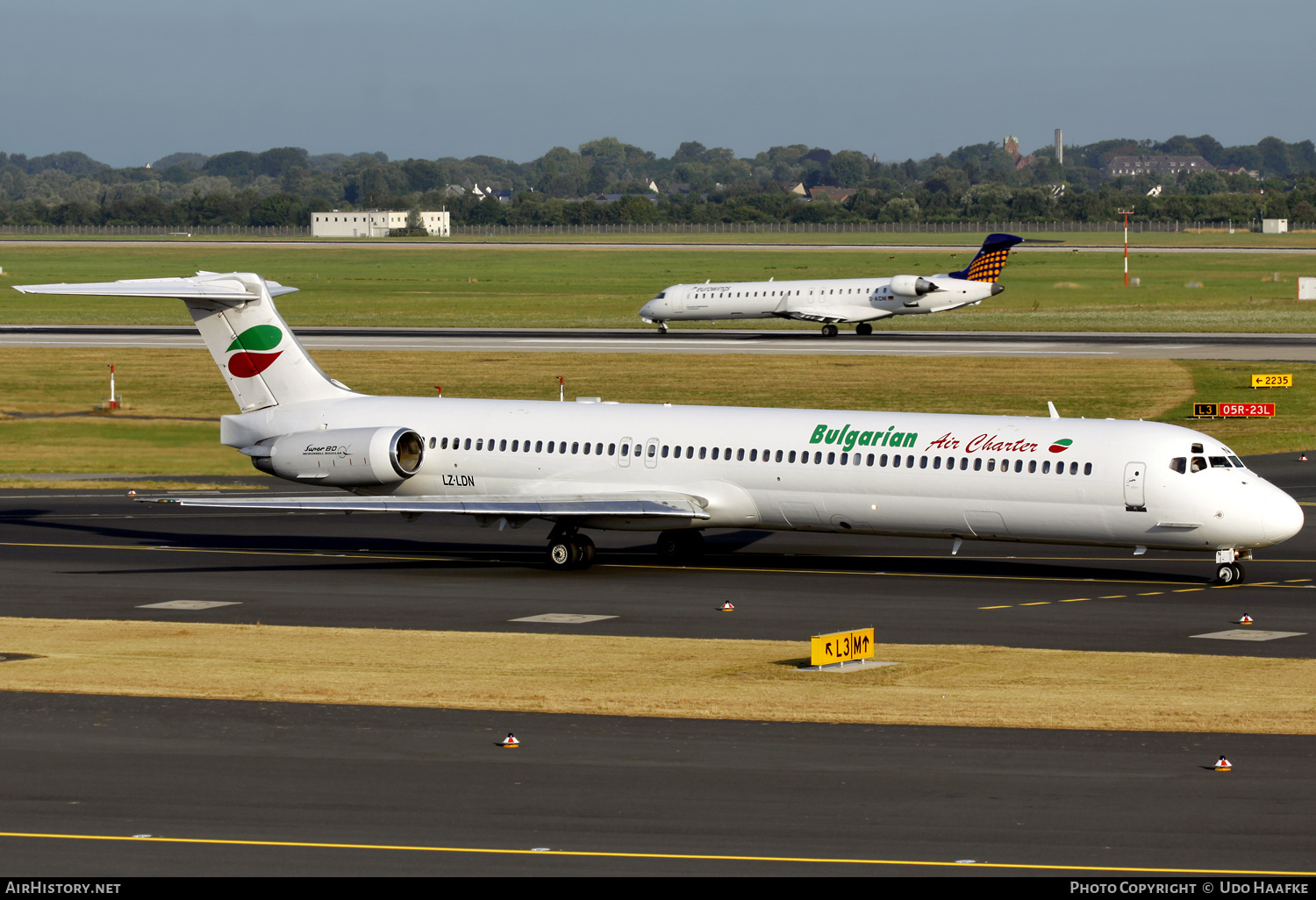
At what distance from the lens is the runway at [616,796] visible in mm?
16562

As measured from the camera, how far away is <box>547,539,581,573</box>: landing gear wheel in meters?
37.6

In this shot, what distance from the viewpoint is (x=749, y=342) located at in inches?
3652

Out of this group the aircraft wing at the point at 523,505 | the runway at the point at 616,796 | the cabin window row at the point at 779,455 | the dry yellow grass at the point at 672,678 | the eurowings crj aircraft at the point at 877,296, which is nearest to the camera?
the runway at the point at 616,796

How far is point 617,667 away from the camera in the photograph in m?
26.6

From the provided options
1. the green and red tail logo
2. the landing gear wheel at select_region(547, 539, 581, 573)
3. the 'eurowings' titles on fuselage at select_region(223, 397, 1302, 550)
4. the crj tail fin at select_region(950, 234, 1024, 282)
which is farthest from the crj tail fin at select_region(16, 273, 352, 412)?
the crj tail fin at select_region(950, 234, 1024, 282)

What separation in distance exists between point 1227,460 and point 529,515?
48.8 feet

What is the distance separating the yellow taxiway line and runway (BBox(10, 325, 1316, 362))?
65.3m

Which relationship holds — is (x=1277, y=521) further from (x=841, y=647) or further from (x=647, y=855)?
(x=647, y=855)

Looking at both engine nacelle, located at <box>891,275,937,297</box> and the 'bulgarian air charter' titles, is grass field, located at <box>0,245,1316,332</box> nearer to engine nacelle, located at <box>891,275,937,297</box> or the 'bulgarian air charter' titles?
engine nacelle, located at <box>891,275,937,297</box>

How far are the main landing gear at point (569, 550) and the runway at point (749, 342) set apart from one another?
4717 centimetres

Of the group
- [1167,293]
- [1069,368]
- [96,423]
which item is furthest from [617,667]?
[1167,293]

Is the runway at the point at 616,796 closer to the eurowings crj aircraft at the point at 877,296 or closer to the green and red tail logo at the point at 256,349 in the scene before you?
the green and red tail logo at the point at 256,349

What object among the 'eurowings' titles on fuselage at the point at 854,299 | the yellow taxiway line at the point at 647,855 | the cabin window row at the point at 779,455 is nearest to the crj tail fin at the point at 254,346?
the cabin window row at the point at 779,455

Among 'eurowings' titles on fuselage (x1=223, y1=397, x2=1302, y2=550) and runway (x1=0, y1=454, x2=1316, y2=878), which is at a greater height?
Result: 'eurowings' titles on fuselage (x1=223, y1=397, x2=1302, y2=550)
